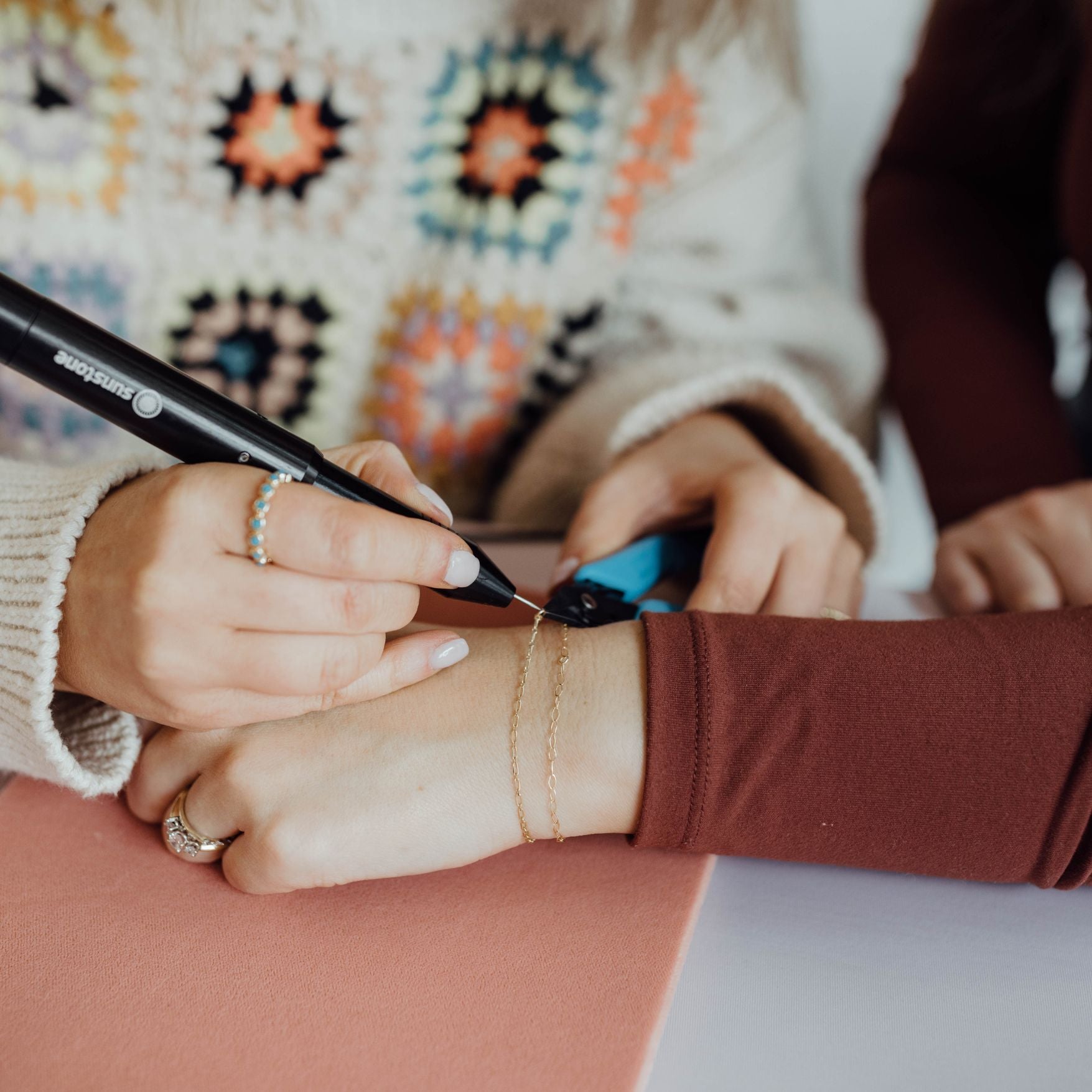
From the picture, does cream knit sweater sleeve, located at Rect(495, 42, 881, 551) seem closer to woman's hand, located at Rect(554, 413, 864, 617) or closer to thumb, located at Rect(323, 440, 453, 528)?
woman's hand, located at Rect(554, 413, 864, 617)

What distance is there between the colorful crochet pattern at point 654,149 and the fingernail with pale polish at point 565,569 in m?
0.33

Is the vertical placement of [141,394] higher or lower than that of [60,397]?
higher

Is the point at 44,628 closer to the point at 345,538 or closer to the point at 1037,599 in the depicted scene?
the point at 345,538

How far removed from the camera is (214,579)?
0.33 meters

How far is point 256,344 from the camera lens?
689mm

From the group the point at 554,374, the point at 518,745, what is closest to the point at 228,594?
the point at 518,745

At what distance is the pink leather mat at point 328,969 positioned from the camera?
30cm

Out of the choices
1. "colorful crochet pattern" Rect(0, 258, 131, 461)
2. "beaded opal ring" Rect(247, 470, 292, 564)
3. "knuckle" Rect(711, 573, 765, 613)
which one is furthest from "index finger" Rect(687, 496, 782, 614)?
"colorful crochet pattern" Rect(0, 258, 131, 461)

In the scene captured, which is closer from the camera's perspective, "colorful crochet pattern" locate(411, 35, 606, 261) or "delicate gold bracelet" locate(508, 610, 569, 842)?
→ "delicate gold bracelet" locate(508, 610, 569, 842)

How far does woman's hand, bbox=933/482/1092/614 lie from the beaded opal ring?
38cm

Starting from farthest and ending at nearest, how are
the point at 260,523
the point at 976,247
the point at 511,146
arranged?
the point at 976,247, the point at 511,146, the point at 260,523

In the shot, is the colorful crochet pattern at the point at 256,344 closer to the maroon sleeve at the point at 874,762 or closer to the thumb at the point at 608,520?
the thumb at the point at 608,520

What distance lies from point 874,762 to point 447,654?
0.18 m

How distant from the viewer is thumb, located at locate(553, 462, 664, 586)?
19.2 inches
